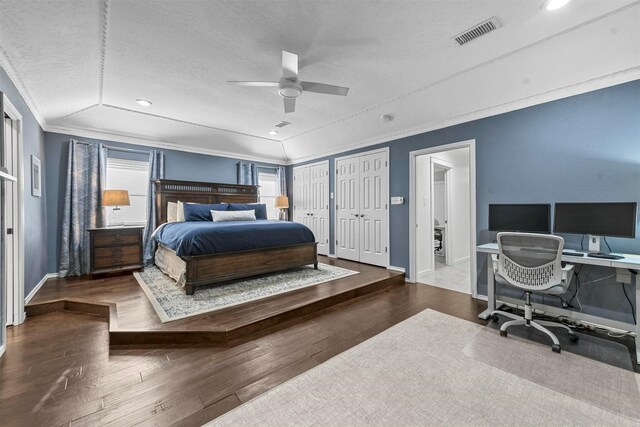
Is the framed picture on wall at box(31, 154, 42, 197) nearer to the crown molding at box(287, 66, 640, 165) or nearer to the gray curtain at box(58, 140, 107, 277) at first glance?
the gray curtain at box(58, 140, 107, 277)

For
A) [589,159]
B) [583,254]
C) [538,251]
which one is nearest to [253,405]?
[538,251]

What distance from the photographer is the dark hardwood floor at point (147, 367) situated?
155 cm

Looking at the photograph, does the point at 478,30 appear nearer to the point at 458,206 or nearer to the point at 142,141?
the point at 458,206

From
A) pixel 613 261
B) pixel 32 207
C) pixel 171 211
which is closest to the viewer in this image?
pixel 613 261

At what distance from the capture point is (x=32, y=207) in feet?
10.8

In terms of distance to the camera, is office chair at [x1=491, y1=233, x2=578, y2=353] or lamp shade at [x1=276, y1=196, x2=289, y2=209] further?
lamp shade at [x1=276, y1=196, x2=289, y2=209]

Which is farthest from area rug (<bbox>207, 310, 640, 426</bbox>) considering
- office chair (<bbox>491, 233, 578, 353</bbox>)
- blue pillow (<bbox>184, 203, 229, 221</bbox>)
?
blue pillow (<bbox>184, 203, 229, 221</bbox>)

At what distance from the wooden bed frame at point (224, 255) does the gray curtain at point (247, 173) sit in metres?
0.15

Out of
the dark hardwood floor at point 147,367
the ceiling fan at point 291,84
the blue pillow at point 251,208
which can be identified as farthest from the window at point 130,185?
the ceiling fan at point 291,84

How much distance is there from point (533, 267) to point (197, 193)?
5580 millimetres

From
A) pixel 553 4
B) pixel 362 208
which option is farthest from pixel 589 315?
pixel 362 208

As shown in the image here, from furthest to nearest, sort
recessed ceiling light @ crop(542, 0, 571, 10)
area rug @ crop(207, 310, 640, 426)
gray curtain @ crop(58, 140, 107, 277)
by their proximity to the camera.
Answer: gray curtain @ crop(58, 140, 107, 277) → recessed ceiling light @ crop(542, 0, 571, 10) → area rug @ crop(207, 310, 640, 426)

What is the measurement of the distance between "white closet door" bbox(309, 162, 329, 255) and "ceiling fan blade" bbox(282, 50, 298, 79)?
3.50m

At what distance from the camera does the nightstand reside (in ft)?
13.1
